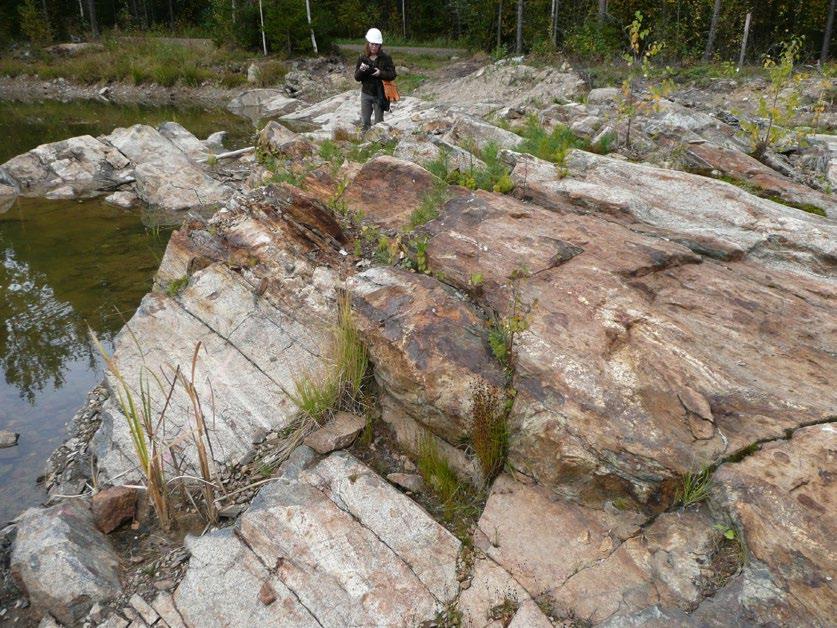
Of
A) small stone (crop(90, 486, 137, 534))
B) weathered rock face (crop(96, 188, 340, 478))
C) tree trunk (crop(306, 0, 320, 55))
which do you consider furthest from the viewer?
tree trunk (crop(306, 0, 320, 55))

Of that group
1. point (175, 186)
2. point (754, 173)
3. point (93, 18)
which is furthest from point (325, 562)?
point (93, 18)

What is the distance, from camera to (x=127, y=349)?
19.8ft

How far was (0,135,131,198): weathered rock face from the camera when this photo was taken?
14102 millimetres

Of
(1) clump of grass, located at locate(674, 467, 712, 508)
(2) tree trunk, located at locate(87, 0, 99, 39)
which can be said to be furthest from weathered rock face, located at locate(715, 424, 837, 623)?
(2) tree trunk, located at locate(87, 0, 99, 39)

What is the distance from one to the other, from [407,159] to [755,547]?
570 cm

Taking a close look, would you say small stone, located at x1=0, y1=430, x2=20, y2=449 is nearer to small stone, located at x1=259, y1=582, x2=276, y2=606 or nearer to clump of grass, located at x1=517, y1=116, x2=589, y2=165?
small stone, located at x1=259, y1=582, x2=276, y2=606

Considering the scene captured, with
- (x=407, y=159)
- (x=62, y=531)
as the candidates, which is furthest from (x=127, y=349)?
(x=407, y=159)

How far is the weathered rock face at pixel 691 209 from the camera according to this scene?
17.4 feet

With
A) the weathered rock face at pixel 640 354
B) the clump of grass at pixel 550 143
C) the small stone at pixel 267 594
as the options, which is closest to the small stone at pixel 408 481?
the weathered rock face at pixel 640 354

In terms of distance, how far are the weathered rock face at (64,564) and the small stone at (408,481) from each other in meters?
1.95

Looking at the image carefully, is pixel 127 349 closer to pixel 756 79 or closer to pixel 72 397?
pixel 72 397

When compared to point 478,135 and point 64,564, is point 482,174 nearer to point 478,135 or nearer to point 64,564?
point 478,135

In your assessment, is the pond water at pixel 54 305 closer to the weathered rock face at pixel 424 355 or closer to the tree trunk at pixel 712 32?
the weathered rock face at pixel 424 355

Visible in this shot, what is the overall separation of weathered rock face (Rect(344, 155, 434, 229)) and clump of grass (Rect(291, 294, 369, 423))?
1.74 m
